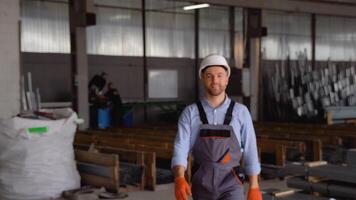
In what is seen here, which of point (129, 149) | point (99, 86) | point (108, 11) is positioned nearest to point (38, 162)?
point (129, 149)

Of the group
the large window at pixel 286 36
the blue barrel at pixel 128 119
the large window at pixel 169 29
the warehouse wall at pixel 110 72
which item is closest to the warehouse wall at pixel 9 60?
the warehouse wall at pixel 110 72

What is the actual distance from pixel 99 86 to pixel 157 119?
2672 mm

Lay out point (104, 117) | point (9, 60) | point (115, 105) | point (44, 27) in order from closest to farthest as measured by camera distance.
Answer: point (9, 60) → point (104, 117) → point (115, 105) → point (44, 27)

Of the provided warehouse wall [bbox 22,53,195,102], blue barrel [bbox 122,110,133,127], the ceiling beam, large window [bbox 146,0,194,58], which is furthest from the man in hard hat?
large window [bbox 146,0,194,58]

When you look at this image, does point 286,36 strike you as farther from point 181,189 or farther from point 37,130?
point 181,189

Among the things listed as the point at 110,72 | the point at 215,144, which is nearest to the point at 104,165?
the point at 215,144

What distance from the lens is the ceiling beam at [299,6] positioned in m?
13.3

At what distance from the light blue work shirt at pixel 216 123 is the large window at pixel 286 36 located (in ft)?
48.8

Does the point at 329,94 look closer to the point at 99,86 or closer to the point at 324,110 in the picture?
the point at 324,110

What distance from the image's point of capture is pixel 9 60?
866 centimetres

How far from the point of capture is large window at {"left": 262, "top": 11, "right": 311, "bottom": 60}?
18.1 metres

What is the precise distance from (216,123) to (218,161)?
239 millimetres

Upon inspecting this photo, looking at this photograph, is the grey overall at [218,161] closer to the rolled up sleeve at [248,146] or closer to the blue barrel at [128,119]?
the rolled up sleeve at [248,146]

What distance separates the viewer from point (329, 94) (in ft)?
51.1
